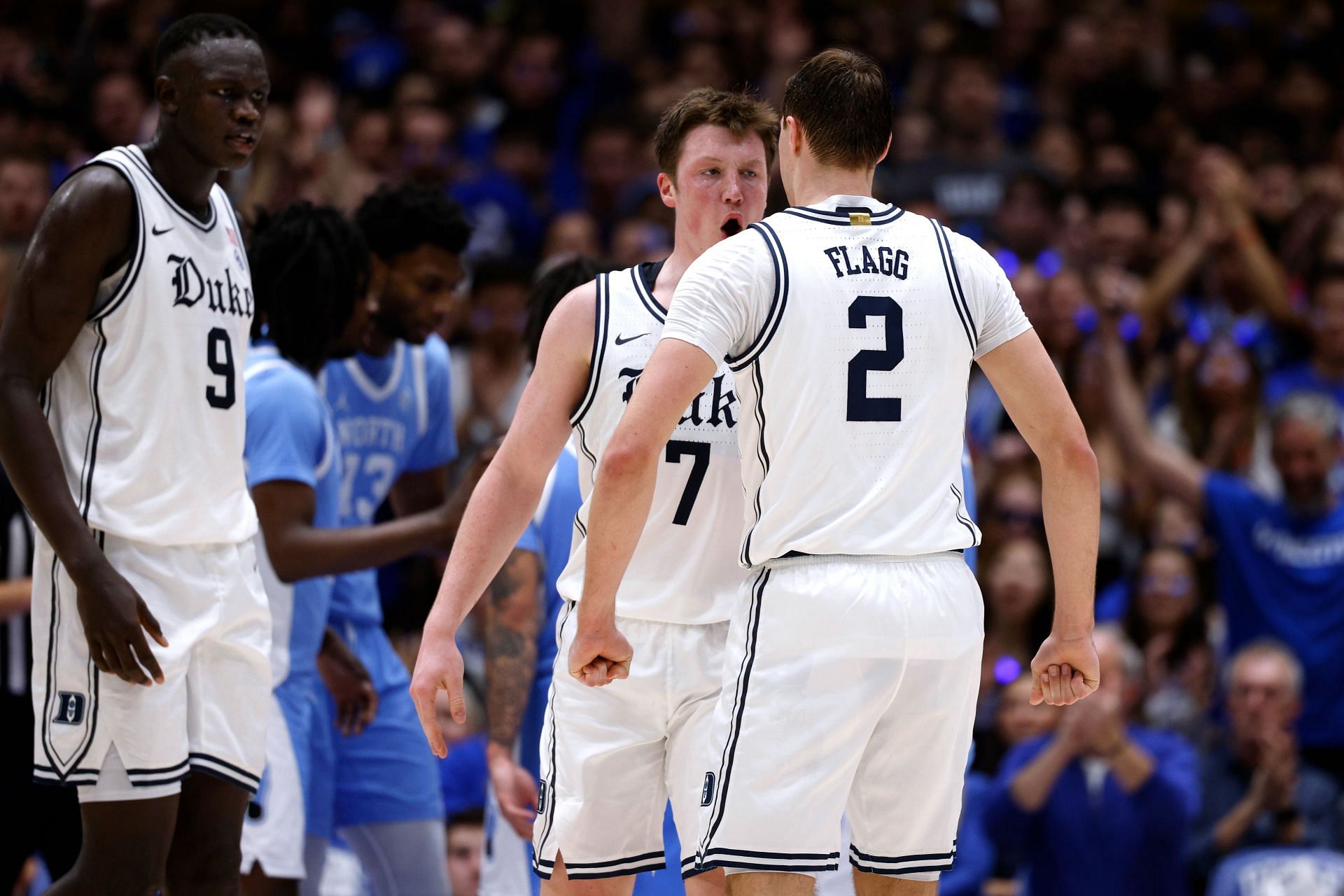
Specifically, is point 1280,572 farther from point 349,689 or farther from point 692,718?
point 692,718

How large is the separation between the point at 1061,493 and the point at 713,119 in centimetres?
132

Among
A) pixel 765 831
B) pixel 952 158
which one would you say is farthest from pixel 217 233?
pixel 952 158

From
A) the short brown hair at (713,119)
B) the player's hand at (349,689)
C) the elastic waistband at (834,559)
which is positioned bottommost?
the player's hand at (349,689)

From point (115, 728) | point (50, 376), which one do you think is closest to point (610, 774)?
point (115, 728)

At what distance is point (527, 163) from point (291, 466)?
6650 mm

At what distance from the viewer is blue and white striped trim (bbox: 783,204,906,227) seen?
3857 millimetres

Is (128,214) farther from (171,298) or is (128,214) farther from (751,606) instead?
(751,606)

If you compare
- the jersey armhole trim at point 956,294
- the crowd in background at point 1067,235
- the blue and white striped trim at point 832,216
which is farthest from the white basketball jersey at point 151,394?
the crowd in background at point 1067,235

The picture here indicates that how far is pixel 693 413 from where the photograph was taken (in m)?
4.29

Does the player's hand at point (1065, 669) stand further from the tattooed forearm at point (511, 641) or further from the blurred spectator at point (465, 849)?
the blurred spectator at point (465, 849)

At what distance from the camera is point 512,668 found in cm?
531

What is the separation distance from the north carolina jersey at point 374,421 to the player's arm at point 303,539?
2.34 feet

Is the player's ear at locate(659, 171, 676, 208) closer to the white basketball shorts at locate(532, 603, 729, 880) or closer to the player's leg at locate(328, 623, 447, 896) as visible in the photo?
the white basketball shorts at locate(532, 603, 729, 880)

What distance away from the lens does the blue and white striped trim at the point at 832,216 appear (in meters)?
3.86
